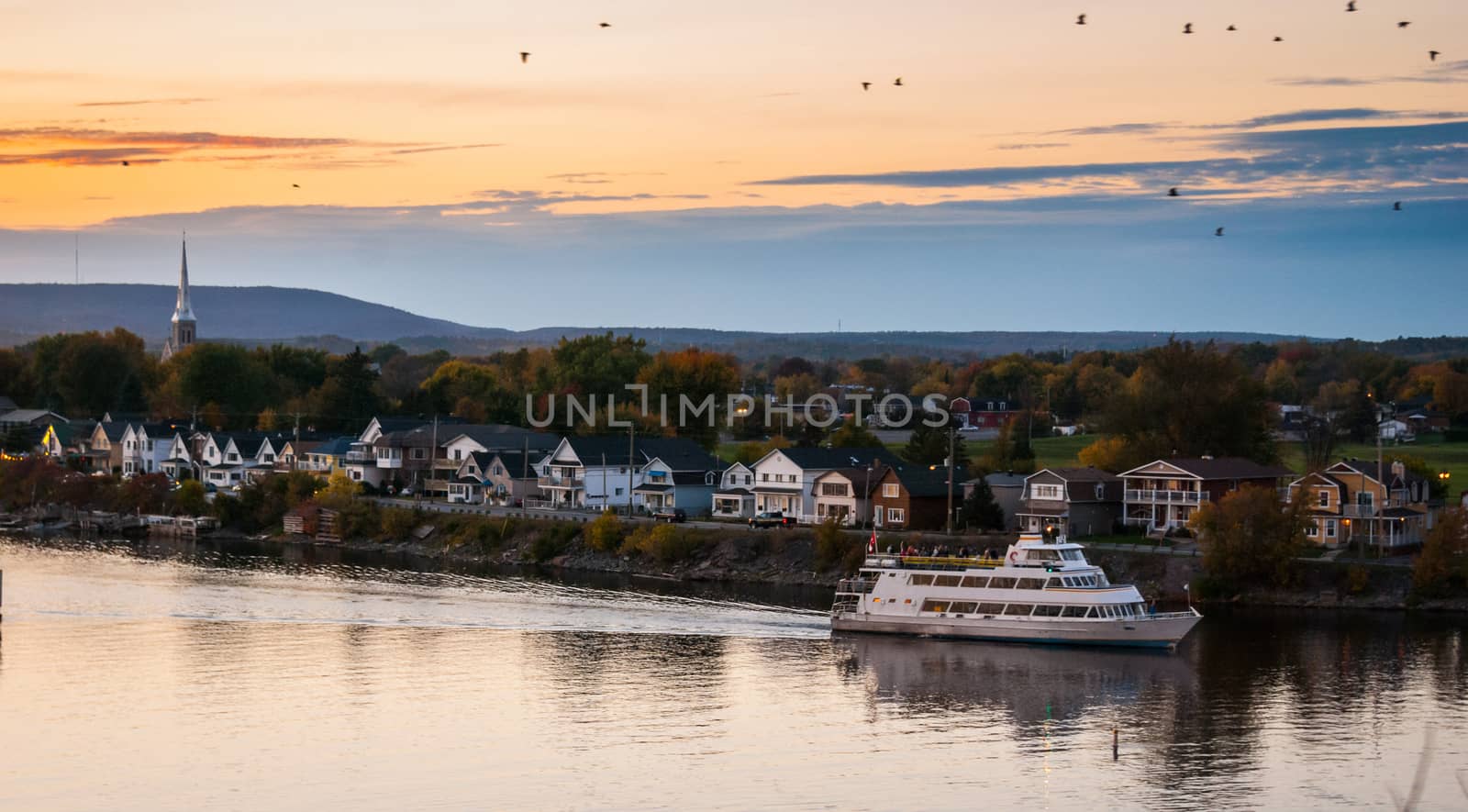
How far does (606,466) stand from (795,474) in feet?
35.3

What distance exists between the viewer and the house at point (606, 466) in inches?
3105

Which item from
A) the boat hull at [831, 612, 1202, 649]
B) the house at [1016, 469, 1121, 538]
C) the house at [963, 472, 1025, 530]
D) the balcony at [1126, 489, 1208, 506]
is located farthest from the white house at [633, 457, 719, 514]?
the boat hull at [831, 612, 1202, 649]

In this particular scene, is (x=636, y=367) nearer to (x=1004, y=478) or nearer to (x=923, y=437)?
(x=923, y=437)

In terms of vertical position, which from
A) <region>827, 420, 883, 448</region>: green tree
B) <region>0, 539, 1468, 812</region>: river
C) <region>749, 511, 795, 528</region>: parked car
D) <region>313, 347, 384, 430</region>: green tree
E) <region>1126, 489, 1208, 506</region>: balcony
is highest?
<region>313, 347, 384, 430</region>: green tree

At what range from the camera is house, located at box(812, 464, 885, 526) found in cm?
6944

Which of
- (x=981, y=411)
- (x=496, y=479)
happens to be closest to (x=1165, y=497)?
(x=496, y=479)

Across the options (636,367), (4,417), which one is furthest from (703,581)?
(4,417)

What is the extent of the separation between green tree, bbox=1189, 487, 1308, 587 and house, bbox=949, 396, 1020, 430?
7511 centimetres

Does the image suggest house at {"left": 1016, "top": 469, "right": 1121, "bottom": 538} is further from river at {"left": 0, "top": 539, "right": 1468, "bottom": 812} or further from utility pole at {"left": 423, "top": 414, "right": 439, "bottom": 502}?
utility pole at {"left": 423, "top": 414, "right": 439, "bottom": 502}

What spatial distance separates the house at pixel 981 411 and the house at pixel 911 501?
207ft

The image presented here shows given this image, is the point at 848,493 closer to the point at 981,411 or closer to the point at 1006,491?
the point at 1006,491

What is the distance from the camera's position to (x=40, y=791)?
105ft

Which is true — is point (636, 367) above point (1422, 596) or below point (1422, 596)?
above

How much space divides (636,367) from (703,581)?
47.8m
